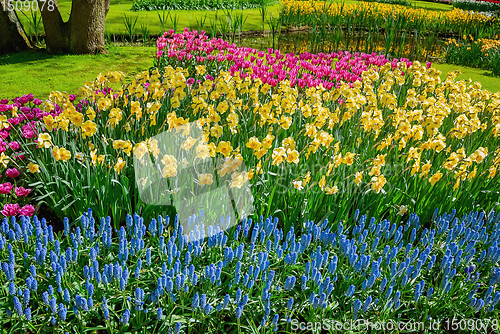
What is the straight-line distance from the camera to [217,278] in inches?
89.2

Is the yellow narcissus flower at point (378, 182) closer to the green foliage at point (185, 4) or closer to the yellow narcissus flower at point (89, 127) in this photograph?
the yellow narcissus flower at point (89, 127)

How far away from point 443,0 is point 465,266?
3810cm

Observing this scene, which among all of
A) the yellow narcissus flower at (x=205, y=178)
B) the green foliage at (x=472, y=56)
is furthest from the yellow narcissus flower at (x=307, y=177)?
the green foliage at (x=472, y=56)

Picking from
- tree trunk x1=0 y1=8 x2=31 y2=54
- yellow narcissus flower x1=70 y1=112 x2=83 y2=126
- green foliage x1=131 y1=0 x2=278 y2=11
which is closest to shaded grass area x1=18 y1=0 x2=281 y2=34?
green foliage x1=131 y1=0 x2=278 y2=11

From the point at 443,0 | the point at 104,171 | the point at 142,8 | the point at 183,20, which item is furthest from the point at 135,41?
the point at 443,0

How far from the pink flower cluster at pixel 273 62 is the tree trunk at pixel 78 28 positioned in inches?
88.5

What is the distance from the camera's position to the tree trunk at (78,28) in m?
7.85

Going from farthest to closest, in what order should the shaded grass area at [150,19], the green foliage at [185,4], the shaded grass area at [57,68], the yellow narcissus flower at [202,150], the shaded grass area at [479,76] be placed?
the green foliage at [185,4]
the shaded grass area at [150,19]
the shaded grass area at [479,76]
the shaded grass area at [57,68]
the yellow narcissus flower at [202,150]

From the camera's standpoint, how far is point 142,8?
48.2ft

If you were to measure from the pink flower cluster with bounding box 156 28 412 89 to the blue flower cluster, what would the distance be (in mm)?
3028

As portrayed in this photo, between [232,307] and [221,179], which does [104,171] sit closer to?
[221,179]

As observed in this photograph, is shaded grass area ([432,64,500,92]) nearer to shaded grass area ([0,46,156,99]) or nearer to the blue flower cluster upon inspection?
shaded grass area ([0,46,156,99])

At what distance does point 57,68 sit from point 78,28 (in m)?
1.09

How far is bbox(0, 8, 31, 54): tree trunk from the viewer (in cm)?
820
